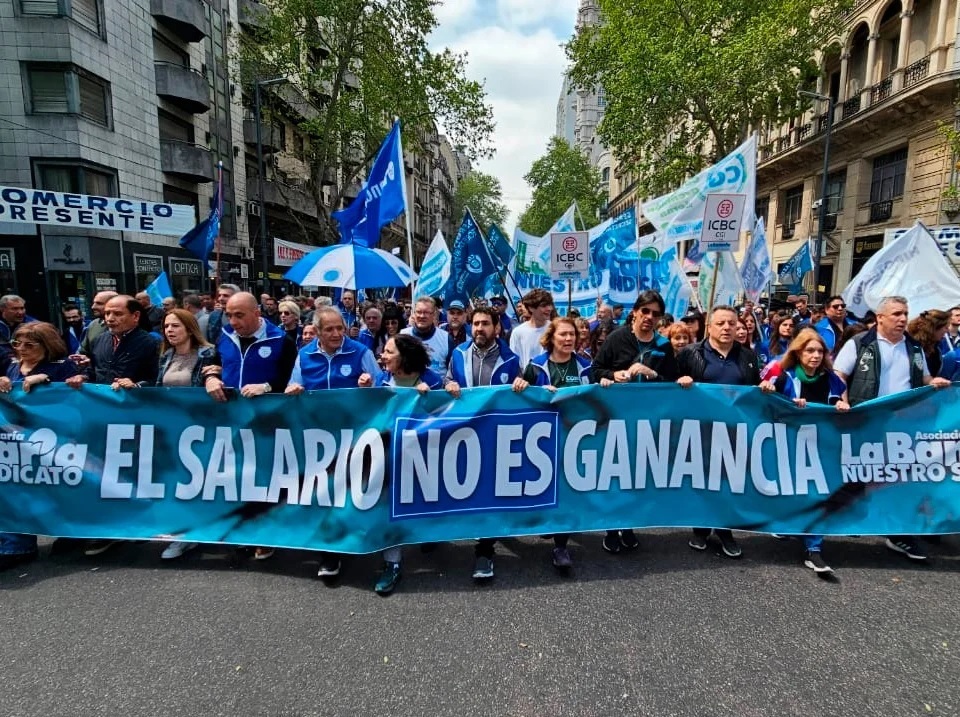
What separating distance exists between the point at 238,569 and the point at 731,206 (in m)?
6.36

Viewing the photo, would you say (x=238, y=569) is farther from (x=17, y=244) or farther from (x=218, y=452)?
(x=17, y=244)

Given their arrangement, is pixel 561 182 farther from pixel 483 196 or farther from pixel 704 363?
pixel 704 363

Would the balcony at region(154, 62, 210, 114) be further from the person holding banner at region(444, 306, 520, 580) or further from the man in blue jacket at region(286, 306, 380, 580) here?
the person holding banner at region(444, 306, 520, 580)

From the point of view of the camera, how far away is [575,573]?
3.67 metres

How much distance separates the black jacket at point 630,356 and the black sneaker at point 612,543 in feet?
3.72

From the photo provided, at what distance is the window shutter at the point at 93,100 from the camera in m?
17.2

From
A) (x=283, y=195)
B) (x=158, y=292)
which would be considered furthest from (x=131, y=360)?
(x=283, y=195)

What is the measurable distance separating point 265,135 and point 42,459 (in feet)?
95.1

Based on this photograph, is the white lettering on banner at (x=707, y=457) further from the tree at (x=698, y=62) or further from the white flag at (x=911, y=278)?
the tree at (x=698, y=62)

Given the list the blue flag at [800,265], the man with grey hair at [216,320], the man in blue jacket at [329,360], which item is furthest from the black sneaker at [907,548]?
the blue flag at [800,265]

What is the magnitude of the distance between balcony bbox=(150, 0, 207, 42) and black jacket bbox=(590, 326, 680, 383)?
79.9 feet

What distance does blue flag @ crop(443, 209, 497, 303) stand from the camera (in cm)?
908

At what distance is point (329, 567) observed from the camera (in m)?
3.55

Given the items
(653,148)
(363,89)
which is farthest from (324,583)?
(653,148)
